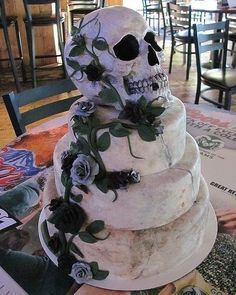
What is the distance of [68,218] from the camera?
0.66 m

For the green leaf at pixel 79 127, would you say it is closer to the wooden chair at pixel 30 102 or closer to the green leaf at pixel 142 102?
the green leaf at pixel 142 102

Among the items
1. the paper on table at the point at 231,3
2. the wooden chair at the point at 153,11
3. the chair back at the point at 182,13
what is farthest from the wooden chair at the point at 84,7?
the wooden chair at the point at 153,11

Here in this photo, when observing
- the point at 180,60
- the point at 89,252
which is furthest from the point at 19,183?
the point at 180,60

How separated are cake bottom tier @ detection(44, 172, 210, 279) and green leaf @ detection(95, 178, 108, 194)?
94 mm

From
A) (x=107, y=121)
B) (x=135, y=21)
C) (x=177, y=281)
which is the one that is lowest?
(x=177, y=281)

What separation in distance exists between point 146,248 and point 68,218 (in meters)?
0.17

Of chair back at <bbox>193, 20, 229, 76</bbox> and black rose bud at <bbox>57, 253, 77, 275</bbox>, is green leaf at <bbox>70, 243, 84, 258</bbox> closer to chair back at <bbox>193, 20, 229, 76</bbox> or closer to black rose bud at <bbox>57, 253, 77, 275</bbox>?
black rose bud at <bbox>57, 253, 77, 275</bbox>

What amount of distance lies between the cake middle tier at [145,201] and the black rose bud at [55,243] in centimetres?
10

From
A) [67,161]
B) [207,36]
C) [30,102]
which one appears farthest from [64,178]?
[207,36]

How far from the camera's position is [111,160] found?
657 mm

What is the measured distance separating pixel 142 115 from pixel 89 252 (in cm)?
31

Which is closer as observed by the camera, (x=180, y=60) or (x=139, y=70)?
(x=139, y=70)

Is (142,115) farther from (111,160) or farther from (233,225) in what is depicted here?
(233,225)

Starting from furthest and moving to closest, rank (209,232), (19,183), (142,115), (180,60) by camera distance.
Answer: (180,60), (19,183), (209,232), (142,115)
